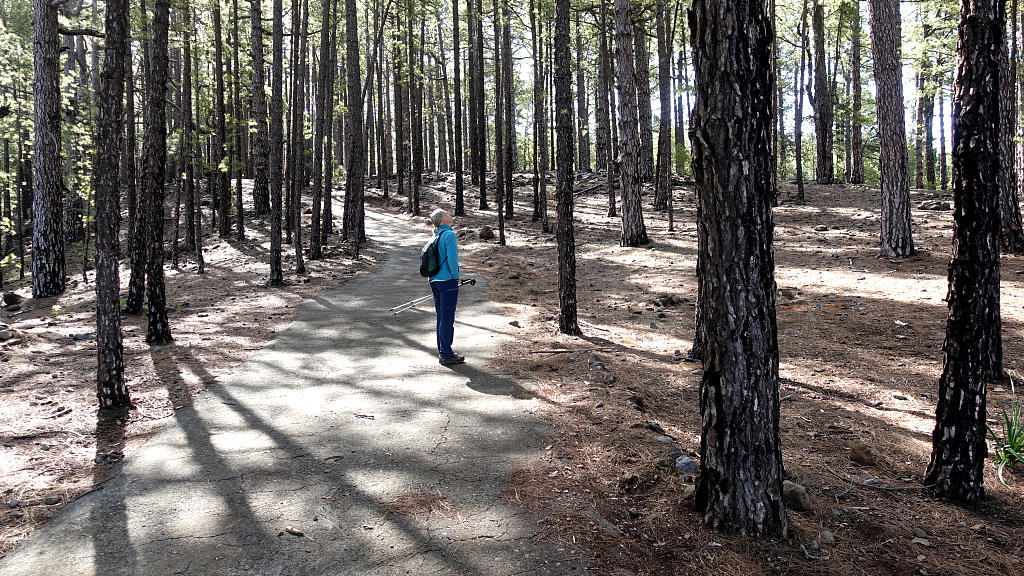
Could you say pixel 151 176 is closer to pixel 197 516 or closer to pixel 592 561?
pixel 197 516

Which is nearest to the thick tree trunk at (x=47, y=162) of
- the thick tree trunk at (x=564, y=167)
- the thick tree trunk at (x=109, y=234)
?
the thick tree trunk at (x=109, y=234)

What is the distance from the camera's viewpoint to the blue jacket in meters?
7.73

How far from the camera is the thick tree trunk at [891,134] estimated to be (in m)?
12.8

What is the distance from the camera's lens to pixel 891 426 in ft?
18.6

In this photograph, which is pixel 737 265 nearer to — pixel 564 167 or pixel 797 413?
pixel 797 413

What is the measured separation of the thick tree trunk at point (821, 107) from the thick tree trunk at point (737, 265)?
22.8 meters

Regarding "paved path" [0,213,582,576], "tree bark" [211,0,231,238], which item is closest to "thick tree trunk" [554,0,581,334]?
"paved path" [0,213,582,576]

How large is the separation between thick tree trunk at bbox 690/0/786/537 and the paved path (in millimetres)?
1111

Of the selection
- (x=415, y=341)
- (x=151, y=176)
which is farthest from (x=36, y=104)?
(x=415, y=341)

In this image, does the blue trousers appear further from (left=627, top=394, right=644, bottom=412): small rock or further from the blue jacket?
(left=627, top=394, right=644, bottom=412): small rock

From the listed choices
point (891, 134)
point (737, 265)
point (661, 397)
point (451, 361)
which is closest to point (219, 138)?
point (451, 361)

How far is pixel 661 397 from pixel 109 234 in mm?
5827

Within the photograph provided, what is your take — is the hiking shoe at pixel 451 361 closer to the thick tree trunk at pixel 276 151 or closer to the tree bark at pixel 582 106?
the thick tree trunk at pixel 276 151

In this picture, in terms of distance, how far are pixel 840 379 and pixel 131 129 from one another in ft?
30.6
